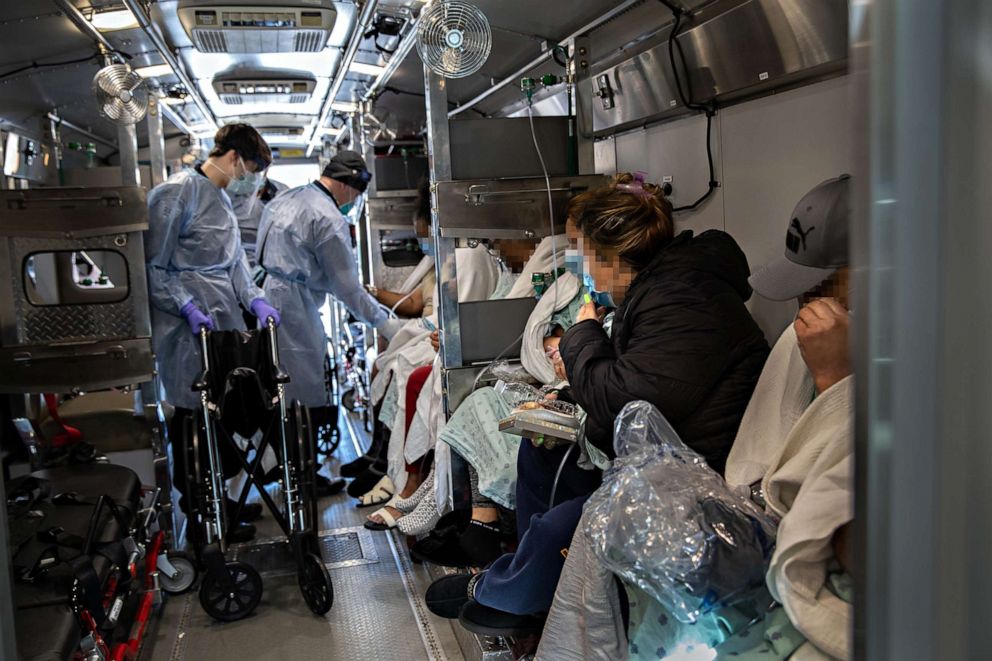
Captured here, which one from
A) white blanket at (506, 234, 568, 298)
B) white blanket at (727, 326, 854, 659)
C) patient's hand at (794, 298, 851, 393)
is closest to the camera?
white blanket at (727, 326, 854, 659)

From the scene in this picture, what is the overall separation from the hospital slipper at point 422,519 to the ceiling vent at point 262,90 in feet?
11.8

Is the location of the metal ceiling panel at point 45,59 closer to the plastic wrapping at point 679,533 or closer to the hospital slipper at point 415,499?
the hospital slipper at point 415,499

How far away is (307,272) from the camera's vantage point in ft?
17.2

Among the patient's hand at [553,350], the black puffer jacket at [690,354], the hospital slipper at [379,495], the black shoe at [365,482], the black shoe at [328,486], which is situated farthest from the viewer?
the black shoe at [328,486]

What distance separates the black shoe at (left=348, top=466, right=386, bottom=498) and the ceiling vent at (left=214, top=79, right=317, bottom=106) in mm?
2920

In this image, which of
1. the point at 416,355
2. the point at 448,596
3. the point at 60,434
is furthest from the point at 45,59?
the point at 448,596

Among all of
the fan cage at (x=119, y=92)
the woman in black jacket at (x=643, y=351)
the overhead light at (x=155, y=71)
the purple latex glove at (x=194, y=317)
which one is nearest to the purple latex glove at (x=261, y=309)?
the purple latex glove at (x=194, y=317)

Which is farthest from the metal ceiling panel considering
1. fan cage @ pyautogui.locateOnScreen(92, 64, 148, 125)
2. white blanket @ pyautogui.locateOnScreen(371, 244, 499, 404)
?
white blanket @ pyautogui.locateOnScreen(371, 244, 499, 404)

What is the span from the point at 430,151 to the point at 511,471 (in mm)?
1396

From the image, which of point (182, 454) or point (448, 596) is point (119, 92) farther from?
point (448, 596)

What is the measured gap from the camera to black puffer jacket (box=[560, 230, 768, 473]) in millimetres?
2348

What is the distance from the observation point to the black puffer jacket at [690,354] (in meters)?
2.35

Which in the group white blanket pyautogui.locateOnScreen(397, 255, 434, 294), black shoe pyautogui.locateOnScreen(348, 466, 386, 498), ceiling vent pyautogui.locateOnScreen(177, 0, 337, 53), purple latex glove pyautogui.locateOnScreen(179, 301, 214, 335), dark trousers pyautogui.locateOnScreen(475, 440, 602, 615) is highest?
ceiling vent pyautogui.locateOnScreen(177, 0, 337, 53)

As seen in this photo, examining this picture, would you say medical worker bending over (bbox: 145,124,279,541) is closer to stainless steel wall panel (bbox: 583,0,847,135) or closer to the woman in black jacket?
stainless steel wall panel (bbox: 583,0,847,135)
